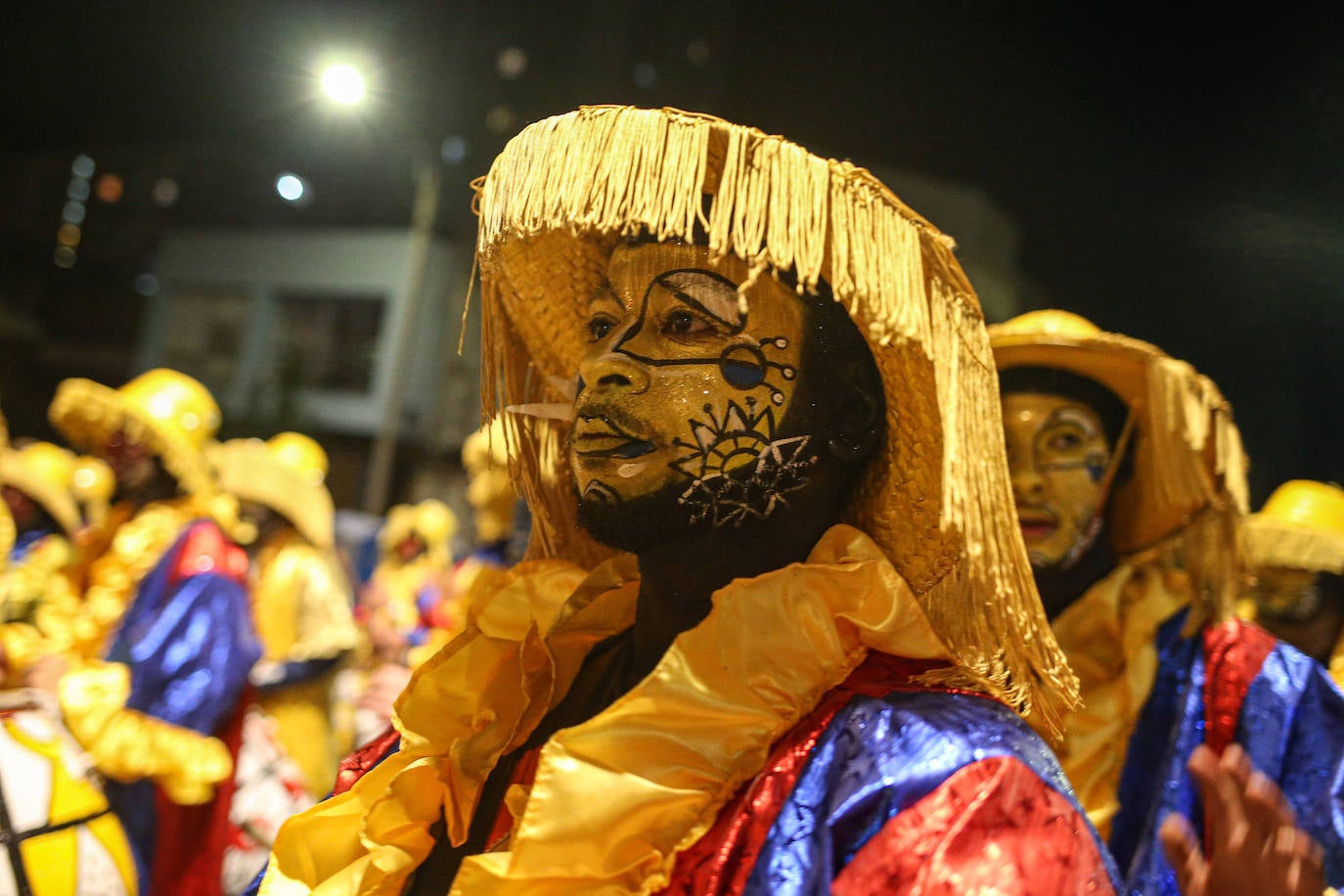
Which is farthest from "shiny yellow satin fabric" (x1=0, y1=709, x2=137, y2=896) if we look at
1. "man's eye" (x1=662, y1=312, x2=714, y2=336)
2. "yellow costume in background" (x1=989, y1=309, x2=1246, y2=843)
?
"yellow costume in background" (x1=989, y1=309, x2=1246, y2=843)

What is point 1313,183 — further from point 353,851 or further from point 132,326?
point 132,326

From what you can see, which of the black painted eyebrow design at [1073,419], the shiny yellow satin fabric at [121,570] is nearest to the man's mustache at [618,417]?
the black painted eyebrow design at [1073,419]

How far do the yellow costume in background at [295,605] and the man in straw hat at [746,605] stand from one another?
3083 mm

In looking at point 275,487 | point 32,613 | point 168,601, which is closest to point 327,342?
point 275,487

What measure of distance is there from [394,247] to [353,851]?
642cm

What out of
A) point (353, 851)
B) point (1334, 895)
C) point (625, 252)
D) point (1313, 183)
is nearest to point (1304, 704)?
point (1334, 895)

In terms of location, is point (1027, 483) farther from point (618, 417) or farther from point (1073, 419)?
point (618, 417)

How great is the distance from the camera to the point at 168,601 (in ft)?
11.0

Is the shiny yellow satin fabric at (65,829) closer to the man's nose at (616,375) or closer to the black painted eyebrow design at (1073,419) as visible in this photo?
the man's nose at (616,375)

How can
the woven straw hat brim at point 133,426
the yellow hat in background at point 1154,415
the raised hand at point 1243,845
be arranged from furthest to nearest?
the woven straw hat brim at point 133,426 → the yellow hat in background at point 1154,415 → the raised hand at point 1243,845

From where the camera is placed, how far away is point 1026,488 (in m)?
2.23

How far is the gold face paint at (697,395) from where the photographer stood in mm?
1307

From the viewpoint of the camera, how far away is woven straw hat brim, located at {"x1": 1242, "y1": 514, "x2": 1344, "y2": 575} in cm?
285

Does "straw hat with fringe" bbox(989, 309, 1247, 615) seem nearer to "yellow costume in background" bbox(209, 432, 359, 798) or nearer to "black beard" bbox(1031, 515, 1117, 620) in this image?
"black beard" bbox(1031, 515, 1117, 620)
